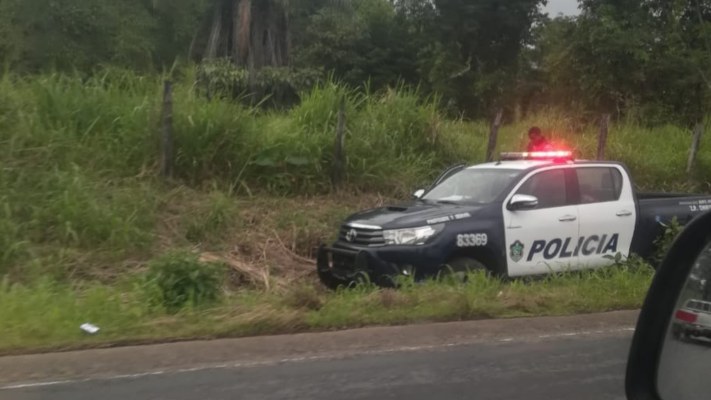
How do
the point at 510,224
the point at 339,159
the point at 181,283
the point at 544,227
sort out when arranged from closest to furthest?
the point at 181,283 < the point at 510,224 < the point at 544,227 < the point at 339,159

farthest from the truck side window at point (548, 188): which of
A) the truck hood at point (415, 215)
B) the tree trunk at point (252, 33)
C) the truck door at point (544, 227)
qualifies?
the tree trunk at point (252, 33)

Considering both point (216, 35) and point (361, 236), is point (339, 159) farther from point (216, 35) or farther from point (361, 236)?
point (216, 35)

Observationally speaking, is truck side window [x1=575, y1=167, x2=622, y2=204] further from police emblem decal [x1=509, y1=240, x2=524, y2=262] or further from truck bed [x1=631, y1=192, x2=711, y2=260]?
police emblem decal [x1=509, y1=240, x2=524, y2=262]

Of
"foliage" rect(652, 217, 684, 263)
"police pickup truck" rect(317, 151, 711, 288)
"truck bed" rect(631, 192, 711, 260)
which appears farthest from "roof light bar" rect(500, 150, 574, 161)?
"foliage" rect(652, 217, 684, 263)

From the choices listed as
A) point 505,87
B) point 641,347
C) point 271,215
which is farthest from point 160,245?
point 505,87

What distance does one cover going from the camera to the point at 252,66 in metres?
21.9

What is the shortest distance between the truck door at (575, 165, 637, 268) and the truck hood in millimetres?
1410

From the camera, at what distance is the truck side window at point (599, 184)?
1007 cm

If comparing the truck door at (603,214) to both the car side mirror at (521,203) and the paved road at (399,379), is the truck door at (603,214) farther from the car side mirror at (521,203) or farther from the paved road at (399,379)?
the paved road at (399,379)

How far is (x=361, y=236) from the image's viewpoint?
9.21m

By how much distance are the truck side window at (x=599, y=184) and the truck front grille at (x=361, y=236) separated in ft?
8.27

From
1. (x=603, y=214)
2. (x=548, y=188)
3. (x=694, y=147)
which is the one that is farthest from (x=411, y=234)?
(x=694, y=147)

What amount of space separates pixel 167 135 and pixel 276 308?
16.3ft

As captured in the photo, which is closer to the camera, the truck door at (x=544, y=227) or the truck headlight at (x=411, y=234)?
the truck headlight at (x=411, y=234)
